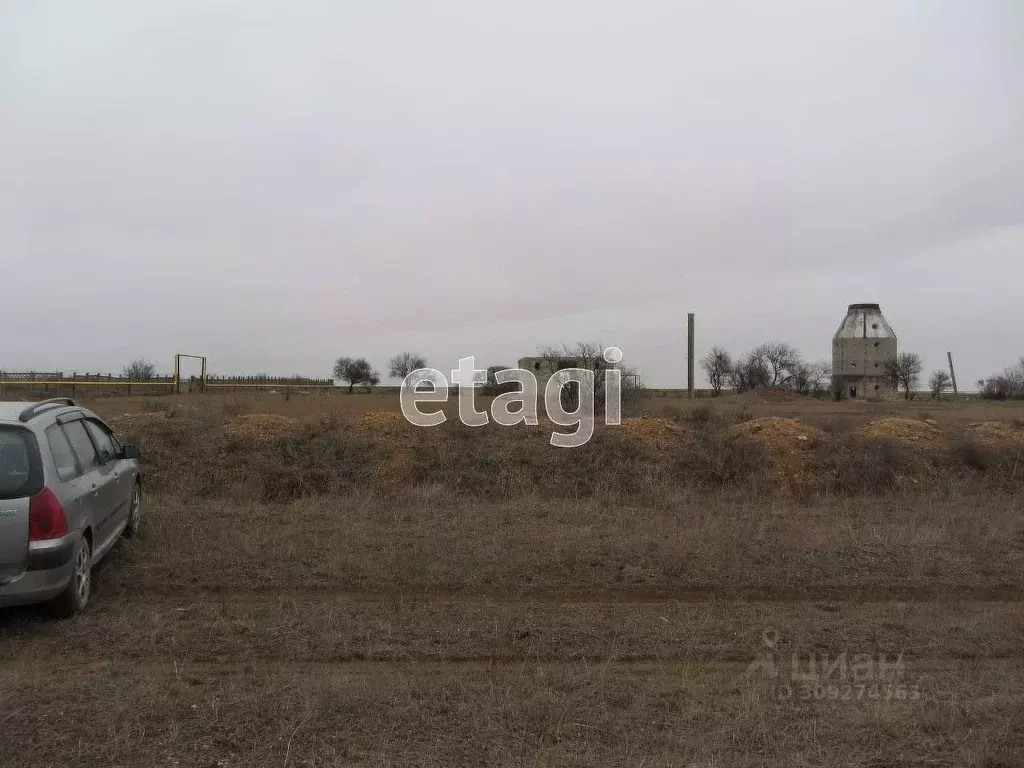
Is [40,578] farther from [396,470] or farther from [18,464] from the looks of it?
[396,470]

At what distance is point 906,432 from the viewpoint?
650 inches

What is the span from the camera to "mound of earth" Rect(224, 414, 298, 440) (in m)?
15.5

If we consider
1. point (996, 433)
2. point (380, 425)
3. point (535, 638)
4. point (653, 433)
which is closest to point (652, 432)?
point (653, 433)

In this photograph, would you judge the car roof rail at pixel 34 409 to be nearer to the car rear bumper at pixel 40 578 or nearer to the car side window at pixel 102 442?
the car side window at pixel 102 442

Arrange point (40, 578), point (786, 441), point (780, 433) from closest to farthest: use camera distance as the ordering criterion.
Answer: point (40, 578) → point (786, 441) → point (780, 433)

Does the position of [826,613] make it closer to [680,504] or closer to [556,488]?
[680,504]

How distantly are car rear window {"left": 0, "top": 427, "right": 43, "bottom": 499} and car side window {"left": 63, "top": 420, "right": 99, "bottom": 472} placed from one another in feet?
2.32

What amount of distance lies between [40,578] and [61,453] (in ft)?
3.65

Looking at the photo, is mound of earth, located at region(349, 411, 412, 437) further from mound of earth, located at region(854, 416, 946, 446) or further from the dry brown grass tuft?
mound of earth, located at region(854, 416, 946, 446)

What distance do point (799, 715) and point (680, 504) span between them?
629 cm

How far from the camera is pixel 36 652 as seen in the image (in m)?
4.34

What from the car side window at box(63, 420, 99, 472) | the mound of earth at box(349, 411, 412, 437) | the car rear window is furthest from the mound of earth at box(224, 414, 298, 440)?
the car rear window

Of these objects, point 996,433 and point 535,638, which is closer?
point 535,638

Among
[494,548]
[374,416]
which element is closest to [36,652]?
[494,548]
